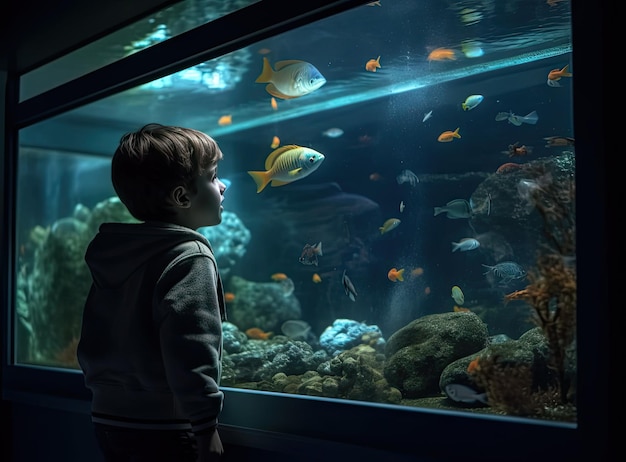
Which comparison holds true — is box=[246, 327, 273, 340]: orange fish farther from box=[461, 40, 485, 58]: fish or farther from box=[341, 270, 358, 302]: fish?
box=[461, 40, 485, 58]: fish

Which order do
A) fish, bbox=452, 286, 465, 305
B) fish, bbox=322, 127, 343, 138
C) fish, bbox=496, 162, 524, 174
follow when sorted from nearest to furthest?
fish, bbox=496, 162, 524, 174, fish, bbox=452, 286, 465, 305, fish, bbox=322, 127, 343, 138

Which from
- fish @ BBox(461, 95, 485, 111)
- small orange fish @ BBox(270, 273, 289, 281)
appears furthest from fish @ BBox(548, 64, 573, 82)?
small orange fish @ BBox(270, 273, 289, 281)

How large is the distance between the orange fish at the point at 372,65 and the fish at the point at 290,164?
61cm

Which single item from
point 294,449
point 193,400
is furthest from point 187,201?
point 294,449

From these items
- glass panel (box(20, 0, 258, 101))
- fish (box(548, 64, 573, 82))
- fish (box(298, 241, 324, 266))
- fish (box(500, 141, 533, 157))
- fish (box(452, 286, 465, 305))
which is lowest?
fish (box(452, 286, 465, 305))

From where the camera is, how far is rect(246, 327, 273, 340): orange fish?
264 inches

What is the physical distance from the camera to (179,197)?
265 cm

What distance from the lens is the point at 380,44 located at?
3.86 meters

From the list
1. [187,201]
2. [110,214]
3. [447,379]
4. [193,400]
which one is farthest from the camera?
[110,214]

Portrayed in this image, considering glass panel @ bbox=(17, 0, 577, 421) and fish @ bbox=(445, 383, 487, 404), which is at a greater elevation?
glass panel @ bbox=(17, 0, 577, 421)

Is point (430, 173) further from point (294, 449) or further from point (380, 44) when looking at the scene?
point (294, 449)

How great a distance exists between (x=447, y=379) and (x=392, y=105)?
1598 millimetres

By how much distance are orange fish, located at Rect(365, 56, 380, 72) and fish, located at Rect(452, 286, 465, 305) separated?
53.2 inches

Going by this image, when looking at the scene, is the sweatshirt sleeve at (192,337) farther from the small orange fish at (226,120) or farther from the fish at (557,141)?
the small orange fish at (226,120)
